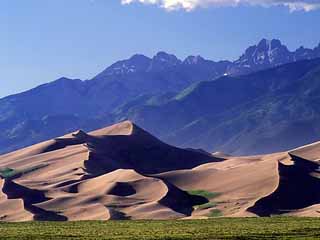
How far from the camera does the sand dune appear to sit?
128 meters

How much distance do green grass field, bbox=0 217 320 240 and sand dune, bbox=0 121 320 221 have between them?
2772 cm

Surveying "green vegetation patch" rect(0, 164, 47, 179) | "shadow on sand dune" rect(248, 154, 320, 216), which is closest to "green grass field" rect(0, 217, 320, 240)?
"shadow on sand dune" rect(248, 154, 320, 216)

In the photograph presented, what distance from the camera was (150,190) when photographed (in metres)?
144

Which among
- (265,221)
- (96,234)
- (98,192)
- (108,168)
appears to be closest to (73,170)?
(108,168)

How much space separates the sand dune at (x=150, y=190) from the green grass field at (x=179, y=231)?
1091 inches

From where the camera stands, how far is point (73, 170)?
170 m

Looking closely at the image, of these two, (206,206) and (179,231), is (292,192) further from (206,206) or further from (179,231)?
(179,231)

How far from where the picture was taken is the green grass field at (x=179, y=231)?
7275 centimetres

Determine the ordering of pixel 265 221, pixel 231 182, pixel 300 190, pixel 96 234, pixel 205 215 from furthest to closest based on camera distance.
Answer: pixel 231 182, pixel 300 190, pixel 205 215, pixel 265 221, pixel 96 234

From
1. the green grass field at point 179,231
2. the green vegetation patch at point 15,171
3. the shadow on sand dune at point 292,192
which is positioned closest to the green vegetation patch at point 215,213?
the shadow on sand dune at point 292,192

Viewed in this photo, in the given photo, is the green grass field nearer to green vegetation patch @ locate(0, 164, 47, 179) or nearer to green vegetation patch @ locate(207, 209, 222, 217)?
green vegetation patch @ locate(207, 209, 222, 217)

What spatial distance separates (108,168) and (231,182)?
1311 inches

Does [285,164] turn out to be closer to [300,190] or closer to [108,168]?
[300,190]

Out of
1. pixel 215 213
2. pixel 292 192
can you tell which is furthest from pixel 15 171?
pixel 215 213
